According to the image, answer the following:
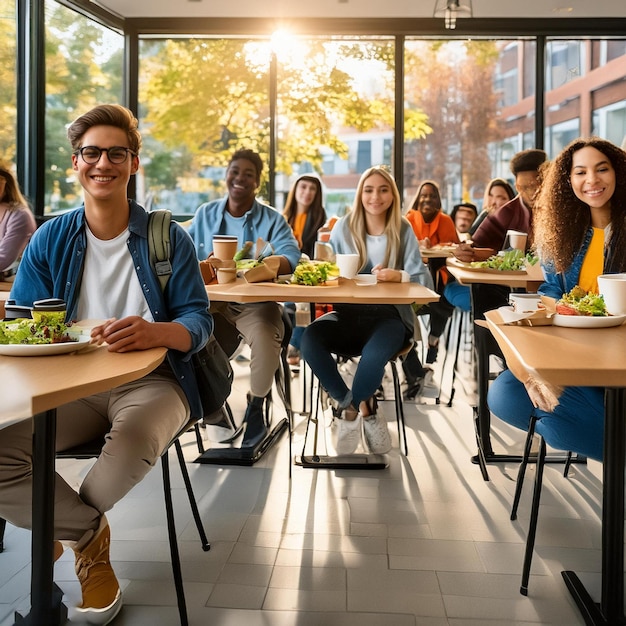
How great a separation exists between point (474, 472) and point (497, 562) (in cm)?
95

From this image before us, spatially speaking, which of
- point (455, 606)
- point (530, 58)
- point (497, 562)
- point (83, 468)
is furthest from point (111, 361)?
point (530, 58)

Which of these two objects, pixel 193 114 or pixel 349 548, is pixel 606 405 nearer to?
pixel 349 548

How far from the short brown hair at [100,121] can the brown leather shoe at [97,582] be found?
3.47 feet

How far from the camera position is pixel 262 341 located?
3688 millimetres

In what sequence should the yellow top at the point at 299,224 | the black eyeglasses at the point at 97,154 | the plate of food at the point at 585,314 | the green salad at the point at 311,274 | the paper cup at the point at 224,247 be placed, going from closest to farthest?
1. the plate of food at the point at 585,314
2. the black eyeglasses at the point at 97,154
3. the green salad at the point at 311,274
4. the paper cup at the point at 224,247
5. the yellow top at the point at 299,224

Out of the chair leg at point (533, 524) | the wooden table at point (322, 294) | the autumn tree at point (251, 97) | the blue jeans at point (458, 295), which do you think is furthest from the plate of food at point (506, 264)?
the autumn tree at point (251, 97)

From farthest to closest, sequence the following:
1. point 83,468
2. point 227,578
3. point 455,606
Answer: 1. point 83,468
2. point 227,578
3. point 455,606

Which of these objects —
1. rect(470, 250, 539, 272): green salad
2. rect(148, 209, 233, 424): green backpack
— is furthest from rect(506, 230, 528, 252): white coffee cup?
rect(148, 209, 233, 424): green backpack

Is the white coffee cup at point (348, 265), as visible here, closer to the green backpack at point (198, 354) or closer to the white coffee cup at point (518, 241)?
the white coffee cup at point (518, 241)

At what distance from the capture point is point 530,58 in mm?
7785

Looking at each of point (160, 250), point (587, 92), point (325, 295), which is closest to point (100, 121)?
point (160, 250)

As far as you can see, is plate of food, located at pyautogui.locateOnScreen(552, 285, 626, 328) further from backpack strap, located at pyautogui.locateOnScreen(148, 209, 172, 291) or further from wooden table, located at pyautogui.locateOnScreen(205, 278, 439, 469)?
backpack strap, located at pyautogui.locateOnScreen(148, 209, 172, 291)

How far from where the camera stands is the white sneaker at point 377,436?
140 inches

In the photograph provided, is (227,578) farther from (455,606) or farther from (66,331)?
(66,331)
